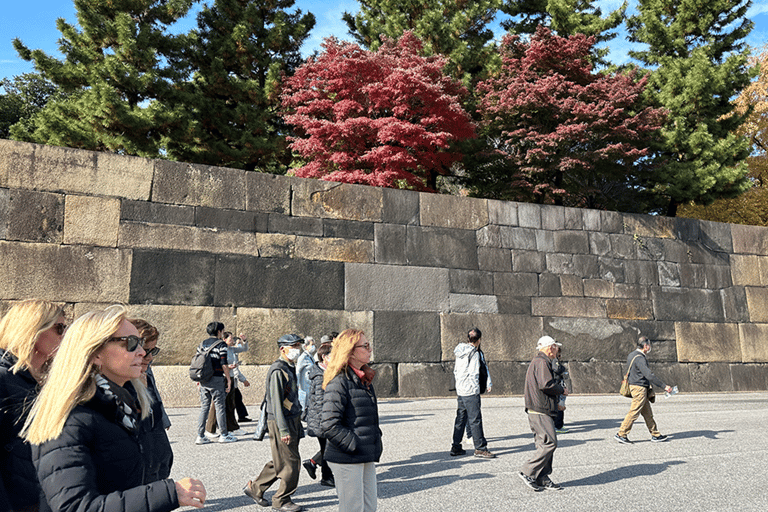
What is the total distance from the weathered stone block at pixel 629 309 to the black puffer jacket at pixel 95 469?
52.1 feet

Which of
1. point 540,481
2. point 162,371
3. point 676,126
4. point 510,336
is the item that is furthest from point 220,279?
point 676,126

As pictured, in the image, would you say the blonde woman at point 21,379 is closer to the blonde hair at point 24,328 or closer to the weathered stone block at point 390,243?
the blonde hair at point 24,328

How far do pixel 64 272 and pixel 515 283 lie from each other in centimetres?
1040

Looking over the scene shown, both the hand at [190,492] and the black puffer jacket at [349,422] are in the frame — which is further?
the black puffer jacket at [349,422]

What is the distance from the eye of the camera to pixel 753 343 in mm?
17938

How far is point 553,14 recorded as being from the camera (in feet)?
74.9

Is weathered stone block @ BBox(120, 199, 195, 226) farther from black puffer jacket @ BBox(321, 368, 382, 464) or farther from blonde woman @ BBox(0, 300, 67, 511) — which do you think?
blonde woman @ BBox(0, 300, 67, 511)

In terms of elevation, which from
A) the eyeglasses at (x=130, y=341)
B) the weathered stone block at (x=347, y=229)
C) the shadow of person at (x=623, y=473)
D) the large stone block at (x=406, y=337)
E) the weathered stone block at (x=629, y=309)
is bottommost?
the shadow of person at (x=623, y=473)

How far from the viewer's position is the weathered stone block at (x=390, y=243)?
14234mm

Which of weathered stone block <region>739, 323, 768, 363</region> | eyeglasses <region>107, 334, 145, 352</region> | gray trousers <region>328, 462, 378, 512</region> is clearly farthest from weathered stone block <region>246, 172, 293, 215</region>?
weathered stone block <region>739, 323, 768, 363</region>

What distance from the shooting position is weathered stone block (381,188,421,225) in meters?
14.6

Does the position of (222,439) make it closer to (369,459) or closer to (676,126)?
(369,459)

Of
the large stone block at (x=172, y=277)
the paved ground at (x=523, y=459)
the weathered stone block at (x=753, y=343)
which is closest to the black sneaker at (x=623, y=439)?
the paved ground at (x=523, y=459)

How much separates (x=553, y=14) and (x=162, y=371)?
63.7 ft
